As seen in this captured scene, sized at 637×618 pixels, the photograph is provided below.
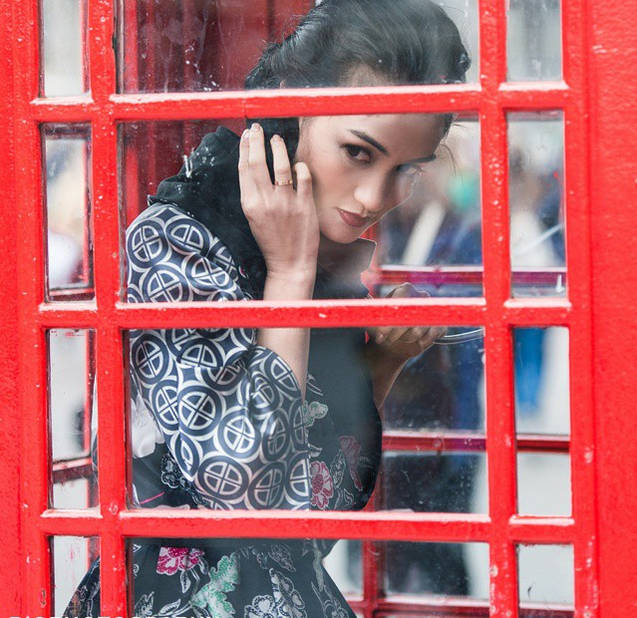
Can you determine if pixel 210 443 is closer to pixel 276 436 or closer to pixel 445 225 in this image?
pixel 276 436

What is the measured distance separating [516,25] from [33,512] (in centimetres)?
98

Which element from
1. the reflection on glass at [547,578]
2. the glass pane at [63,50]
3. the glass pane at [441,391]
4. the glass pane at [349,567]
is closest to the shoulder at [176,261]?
the glass pane at [63,50]

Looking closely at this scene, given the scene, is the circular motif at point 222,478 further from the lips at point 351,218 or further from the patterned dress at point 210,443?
the lips at point 351,218

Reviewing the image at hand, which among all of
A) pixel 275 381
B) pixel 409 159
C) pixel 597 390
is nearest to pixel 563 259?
pixel 597 390

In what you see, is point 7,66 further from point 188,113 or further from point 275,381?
point 275,381

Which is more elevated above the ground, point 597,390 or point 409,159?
point 409,159

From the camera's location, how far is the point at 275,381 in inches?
54.4

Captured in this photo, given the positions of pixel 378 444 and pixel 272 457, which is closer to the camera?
pixel 272 457

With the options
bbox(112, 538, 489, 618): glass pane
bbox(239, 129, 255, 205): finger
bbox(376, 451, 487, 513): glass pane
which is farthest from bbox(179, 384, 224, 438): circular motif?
bbox(376, 451, 487, 513): glass pane

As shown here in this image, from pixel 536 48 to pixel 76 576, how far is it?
1.04m

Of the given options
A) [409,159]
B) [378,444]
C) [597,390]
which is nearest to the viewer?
[597,390]

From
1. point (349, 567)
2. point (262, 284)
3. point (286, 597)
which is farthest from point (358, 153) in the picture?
point (349, 567)

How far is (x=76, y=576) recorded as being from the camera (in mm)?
1491

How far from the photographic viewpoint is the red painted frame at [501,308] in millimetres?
1260
